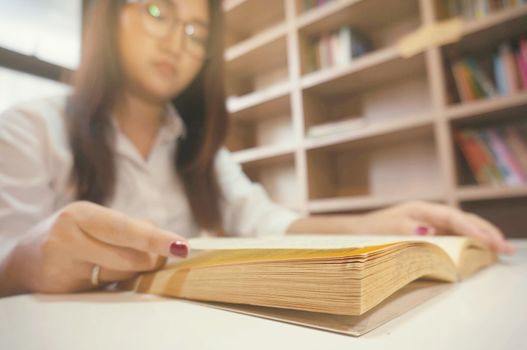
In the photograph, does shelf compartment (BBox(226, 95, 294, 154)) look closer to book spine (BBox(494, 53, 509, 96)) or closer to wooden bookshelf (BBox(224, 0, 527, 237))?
wooden bookshelf (BBox(224, 0, 527, 237))

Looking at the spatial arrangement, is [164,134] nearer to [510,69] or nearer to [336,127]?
[336,127]

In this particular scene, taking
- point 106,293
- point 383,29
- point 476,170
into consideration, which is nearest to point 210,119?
point 106,293

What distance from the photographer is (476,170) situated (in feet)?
4.16

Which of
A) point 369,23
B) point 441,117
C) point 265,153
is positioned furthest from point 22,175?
point 369,23

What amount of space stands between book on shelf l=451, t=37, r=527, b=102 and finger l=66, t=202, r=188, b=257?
1.36 metres

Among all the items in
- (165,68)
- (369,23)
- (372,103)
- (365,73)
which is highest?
(369,23)

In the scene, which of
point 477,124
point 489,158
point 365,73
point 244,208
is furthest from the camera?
point 365,73

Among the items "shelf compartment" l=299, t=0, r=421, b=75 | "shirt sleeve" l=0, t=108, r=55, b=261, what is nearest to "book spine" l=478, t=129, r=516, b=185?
"shelf compartment" l=299, t=0, r=421, b=75

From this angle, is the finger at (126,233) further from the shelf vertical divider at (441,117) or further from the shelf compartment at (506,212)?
the shelf compartment at (506,212)

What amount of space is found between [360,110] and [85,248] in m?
1.72

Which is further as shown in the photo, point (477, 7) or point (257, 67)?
point (257, 67)

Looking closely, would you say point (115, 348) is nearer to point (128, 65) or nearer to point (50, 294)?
point (50, 294)

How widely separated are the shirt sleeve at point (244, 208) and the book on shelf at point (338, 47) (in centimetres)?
97

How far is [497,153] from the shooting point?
4.00 ft
